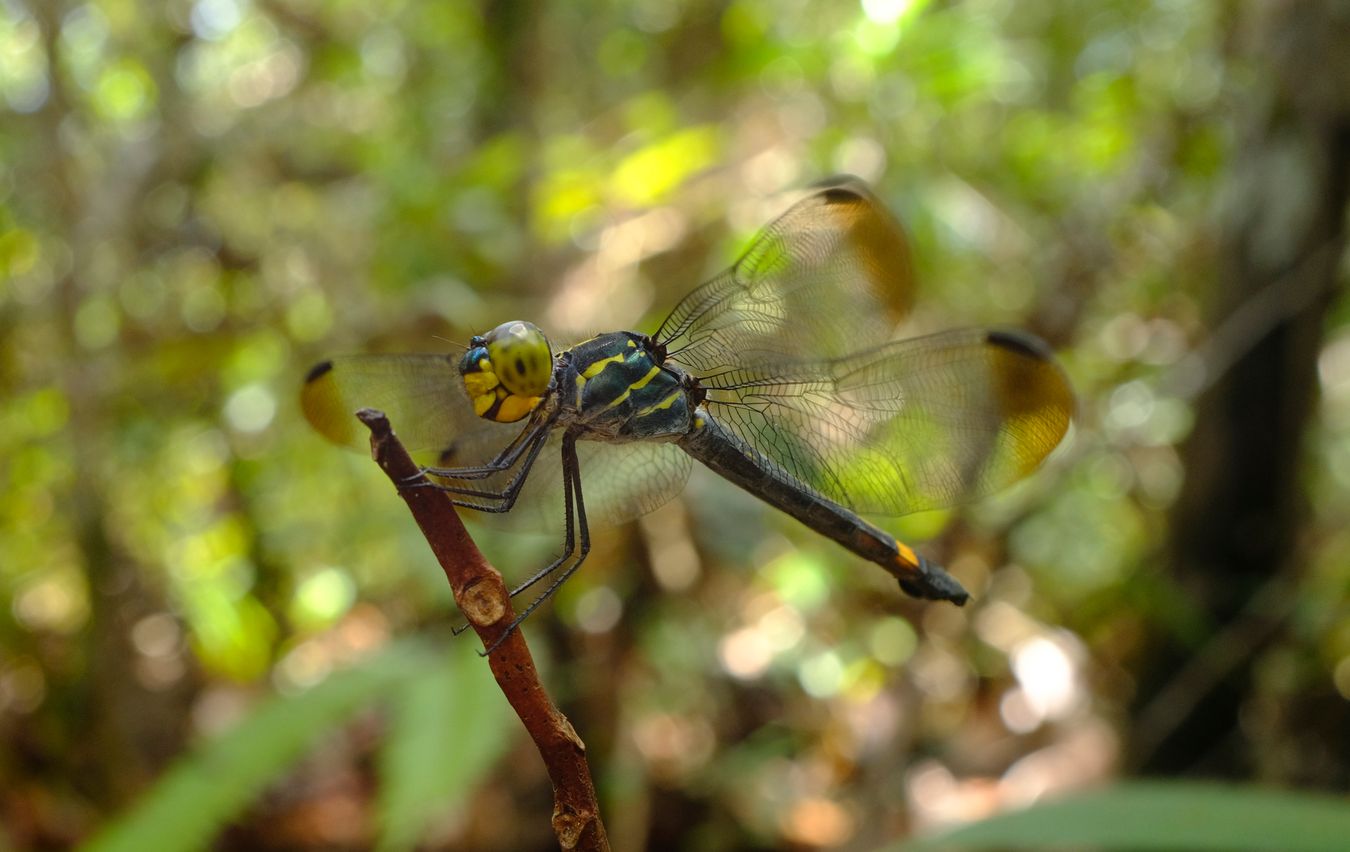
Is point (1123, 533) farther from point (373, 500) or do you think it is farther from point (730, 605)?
point (373, 500)

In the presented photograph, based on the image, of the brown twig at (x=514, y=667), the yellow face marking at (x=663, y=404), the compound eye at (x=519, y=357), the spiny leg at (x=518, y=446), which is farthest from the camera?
the yellow face marking at (x=663, y=404)

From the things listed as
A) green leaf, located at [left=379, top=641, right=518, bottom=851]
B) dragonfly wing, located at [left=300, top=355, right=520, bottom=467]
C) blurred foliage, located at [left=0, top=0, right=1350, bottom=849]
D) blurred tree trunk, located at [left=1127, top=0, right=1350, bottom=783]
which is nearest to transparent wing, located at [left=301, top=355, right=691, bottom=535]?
dragonfly wing, located at [left=300, top=355, right=520, bottom=467]

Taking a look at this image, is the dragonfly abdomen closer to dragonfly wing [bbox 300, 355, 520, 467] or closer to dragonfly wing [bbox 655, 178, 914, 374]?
dragonfly wing [bbox 655, 178, 914, 374]

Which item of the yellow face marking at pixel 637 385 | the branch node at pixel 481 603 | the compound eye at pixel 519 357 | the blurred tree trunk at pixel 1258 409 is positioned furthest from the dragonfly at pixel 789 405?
the blurred tree trunk at pixel 1258 409

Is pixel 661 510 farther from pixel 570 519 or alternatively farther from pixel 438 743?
pixel 570 519

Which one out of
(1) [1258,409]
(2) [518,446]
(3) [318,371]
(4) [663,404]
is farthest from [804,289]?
(1) [1258,409]

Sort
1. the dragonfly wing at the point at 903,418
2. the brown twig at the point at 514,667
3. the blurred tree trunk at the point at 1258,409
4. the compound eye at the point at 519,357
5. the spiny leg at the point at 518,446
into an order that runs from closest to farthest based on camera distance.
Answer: the brown twig at the point at 514,667, the compound eye at the point at 519,357, the spiny leg at the point at 518,446, the dragonfly wing at the point at 903,418, the blurred tree trunk at the point at 1258,409

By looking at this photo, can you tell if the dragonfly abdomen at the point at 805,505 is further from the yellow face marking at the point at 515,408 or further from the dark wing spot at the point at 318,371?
the dark wing spot at the point at 318,371
